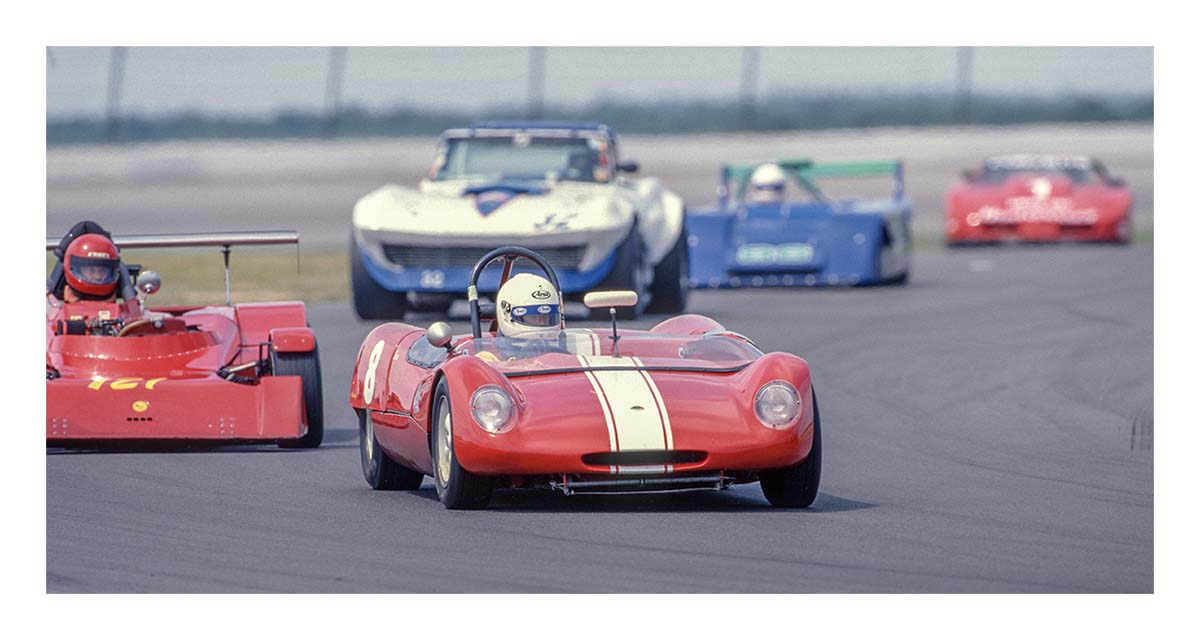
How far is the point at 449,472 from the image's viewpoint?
8227mm

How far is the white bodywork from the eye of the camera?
50.7ft

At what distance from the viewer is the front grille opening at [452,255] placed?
50.8 ft

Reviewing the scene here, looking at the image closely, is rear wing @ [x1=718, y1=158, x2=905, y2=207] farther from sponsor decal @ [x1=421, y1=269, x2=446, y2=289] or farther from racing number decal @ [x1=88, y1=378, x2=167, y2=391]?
racing number decal @ [x1=88, y1=378, x2=167, y2=391]

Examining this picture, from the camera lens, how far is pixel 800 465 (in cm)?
826

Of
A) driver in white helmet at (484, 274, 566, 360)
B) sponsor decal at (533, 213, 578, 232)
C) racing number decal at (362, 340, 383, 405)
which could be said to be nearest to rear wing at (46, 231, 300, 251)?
racing number decal at (362, 340, 383, 405)

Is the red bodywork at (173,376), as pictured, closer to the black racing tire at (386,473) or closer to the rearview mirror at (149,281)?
the rearview mirror at (149,281)

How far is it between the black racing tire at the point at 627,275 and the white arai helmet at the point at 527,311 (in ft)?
21.0

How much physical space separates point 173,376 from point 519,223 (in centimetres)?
464

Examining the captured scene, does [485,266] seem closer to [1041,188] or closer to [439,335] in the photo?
[439,335]

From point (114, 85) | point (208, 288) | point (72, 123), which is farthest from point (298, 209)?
point (114, 85)

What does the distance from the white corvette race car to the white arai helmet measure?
250 inches

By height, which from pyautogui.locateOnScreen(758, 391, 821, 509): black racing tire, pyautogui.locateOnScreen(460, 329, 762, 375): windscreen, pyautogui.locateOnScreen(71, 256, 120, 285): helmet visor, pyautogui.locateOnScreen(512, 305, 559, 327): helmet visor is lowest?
pyautogui.locateOnScreen(758, 391, 821, 509): black racing tire
